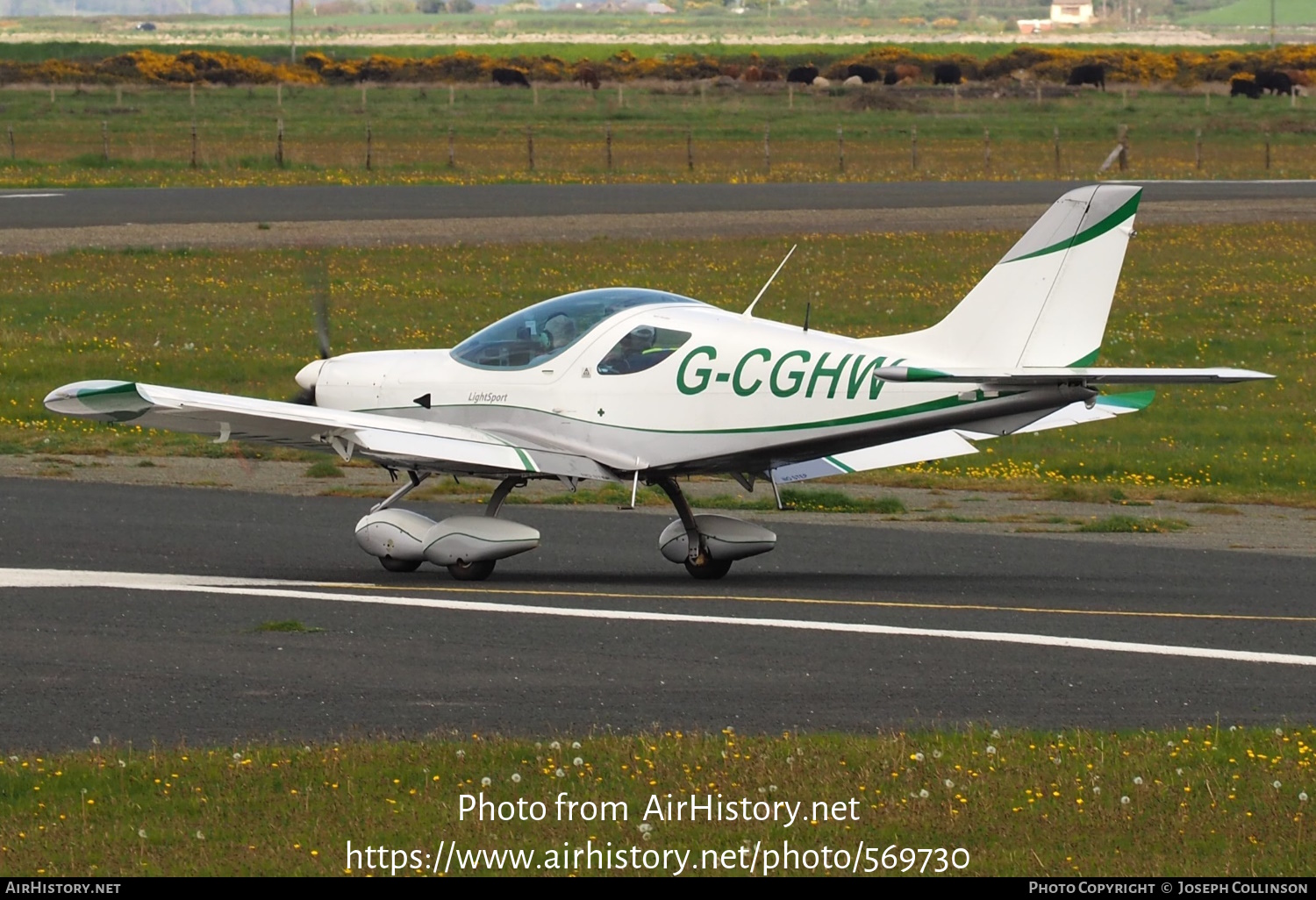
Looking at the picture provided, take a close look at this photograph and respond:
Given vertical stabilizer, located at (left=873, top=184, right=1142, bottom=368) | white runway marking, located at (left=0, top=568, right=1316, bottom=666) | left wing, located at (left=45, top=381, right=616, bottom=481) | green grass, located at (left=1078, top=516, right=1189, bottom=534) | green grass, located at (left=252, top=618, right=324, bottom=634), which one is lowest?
green grass, located at (left=1078, top=516, right=1189, bottom=534)

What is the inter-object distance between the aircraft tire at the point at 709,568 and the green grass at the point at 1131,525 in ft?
15.6

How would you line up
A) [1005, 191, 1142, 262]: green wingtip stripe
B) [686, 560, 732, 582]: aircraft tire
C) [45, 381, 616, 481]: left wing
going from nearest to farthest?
[45, 381, 616, 481]: left wing
[1005, 191, 1142, 262]: green wingtip stripe
[686, 560, 732, 582]: aircraft tire

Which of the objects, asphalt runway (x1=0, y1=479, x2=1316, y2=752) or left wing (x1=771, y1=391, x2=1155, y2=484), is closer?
asphalt runway (x1=0, y1=479, x2=1316, y2=752)

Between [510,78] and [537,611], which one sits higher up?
[510,78]

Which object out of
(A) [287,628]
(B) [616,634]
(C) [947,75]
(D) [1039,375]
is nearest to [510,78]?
(C) [947,75]

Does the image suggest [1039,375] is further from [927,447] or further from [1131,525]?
[1131,525]

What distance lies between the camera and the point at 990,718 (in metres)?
10.4

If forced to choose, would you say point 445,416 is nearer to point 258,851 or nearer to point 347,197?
point 258,851

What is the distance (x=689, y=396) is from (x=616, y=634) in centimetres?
236

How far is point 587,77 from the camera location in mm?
109938

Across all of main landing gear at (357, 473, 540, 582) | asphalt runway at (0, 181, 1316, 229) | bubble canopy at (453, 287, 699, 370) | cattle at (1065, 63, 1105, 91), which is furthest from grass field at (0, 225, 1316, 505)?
cattle at (1065, 63, 1105, 91)

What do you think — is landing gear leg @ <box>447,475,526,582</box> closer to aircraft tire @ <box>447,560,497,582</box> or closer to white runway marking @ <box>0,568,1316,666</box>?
aircraft tire @ <box>447,560,497,582</box>

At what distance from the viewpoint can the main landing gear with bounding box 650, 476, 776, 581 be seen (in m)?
15.1

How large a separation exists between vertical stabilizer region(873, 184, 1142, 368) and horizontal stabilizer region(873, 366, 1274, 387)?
218 mm
